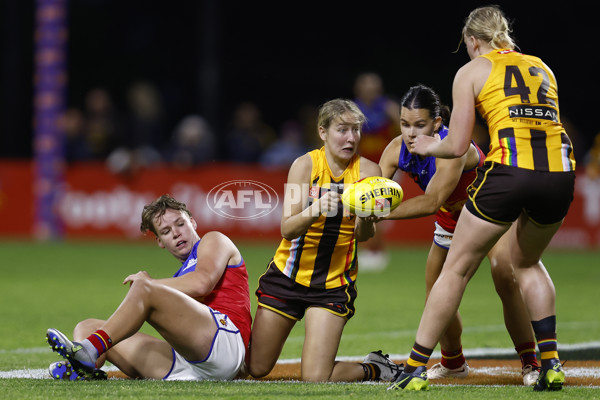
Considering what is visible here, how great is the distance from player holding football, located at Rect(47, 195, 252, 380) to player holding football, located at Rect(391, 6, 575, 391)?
1034 millimetres

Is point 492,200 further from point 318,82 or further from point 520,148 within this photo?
point 318,82

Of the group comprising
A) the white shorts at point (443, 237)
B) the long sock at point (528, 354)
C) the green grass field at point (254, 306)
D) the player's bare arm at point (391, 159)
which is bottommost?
the green grass field at point (254, 306)

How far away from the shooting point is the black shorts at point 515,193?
523cm

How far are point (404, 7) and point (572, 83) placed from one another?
4.91 meters

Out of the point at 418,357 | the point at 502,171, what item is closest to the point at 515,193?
the point at 502,171

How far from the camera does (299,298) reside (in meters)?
6.11

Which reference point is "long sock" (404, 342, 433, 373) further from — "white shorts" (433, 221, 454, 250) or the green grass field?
"white shorts" (433, 221, 454, 250)

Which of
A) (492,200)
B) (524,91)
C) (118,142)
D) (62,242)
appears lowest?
(62,242)

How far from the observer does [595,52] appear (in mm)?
24062

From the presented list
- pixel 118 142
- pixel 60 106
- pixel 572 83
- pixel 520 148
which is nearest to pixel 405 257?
pixel 118 142

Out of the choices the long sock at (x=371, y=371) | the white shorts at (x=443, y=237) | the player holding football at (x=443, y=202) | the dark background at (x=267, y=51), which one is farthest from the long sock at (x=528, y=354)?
the dark background at (x=267, y=51)

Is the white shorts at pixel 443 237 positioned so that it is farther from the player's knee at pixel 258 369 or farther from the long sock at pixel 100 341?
the long sock at pixel 100 341

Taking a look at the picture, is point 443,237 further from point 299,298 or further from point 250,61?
point 250,61

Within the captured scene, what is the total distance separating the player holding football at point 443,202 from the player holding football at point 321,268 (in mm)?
219
